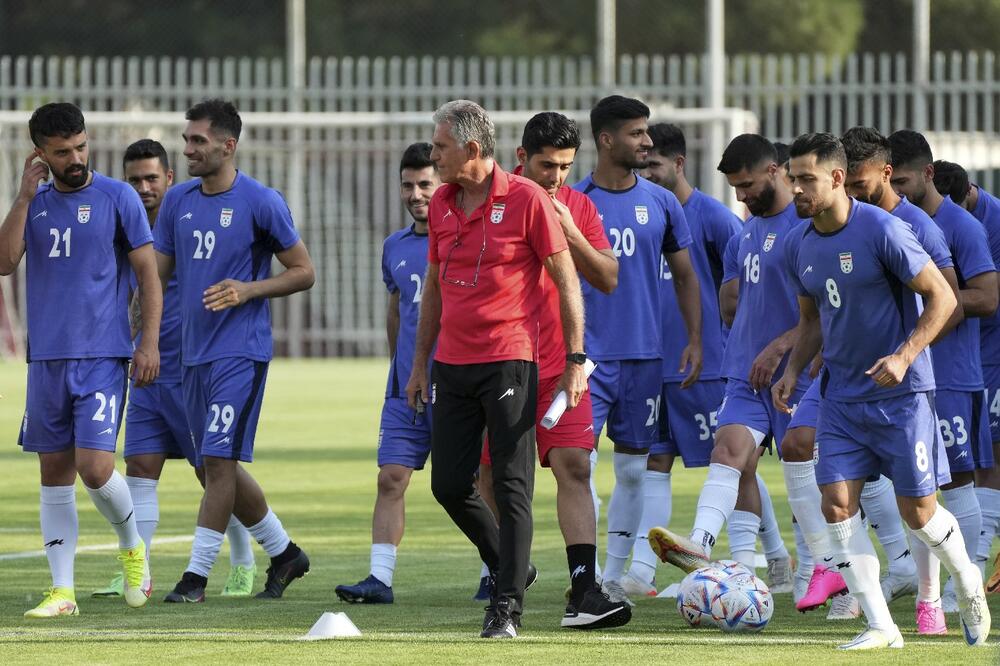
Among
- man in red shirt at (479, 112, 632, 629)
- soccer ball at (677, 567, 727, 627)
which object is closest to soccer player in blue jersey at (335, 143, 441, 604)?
man in red shirt at (479, 112, 632, 629)

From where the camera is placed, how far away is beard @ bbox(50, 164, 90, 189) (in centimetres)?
911

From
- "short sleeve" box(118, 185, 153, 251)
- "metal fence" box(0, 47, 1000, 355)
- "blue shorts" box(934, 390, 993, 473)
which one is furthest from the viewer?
"metal fence" box(0, 47, 1000, 355)

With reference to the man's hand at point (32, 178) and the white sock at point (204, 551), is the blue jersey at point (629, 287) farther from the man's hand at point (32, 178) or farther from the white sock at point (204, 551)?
the man's hand at point (32, 178)

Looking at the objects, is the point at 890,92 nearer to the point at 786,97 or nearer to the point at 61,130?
the point at 786,97

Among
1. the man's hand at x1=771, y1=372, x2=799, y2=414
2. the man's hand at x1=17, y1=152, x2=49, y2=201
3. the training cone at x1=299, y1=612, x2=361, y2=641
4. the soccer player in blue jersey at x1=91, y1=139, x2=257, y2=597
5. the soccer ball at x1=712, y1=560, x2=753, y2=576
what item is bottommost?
the training cone at x1=299, y1=612, x2=361, y2=641

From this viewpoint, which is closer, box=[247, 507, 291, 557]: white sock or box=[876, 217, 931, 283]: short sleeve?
box=[876, 217, 931, 283]: short sleeve

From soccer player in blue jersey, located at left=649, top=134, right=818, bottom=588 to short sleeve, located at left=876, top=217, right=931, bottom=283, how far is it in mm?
1210

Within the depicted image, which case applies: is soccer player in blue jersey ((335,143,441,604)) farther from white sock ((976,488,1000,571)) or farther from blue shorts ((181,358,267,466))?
white sock ((976,488,1000,571))

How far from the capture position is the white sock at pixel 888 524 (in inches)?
364

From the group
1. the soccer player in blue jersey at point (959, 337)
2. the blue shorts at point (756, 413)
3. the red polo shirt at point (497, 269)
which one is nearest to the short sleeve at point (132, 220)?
the red polo shirt at point (497, 269)

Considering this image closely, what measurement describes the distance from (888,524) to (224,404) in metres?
3.12

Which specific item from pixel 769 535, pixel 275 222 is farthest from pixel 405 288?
pixel 769 535

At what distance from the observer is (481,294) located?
815 cm

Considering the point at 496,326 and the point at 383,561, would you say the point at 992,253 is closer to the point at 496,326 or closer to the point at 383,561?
the point at 496,326
